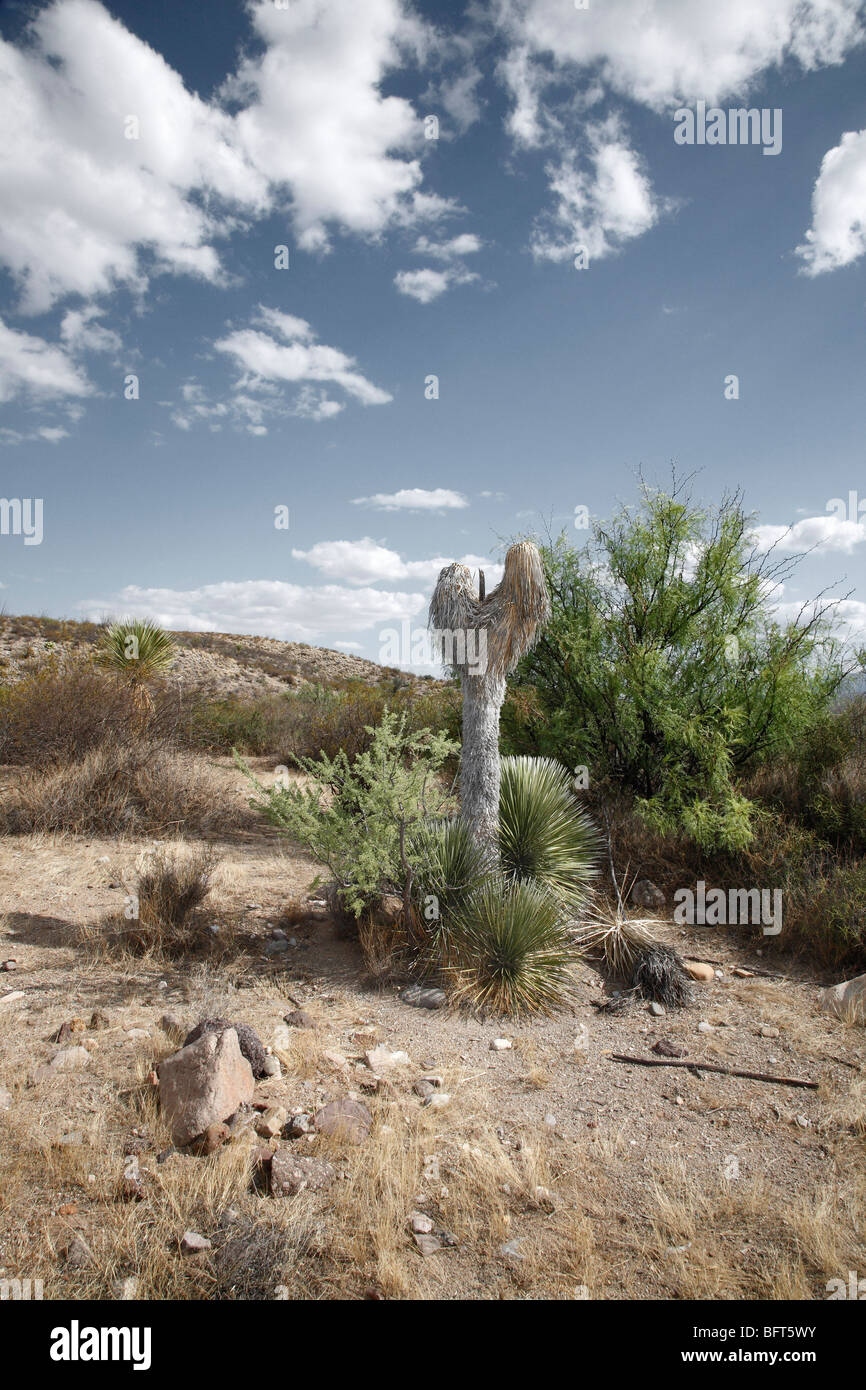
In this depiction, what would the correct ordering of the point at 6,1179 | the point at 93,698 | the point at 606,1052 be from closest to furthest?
the point at 6,1179
the point at 606,1052
the point at 93,698

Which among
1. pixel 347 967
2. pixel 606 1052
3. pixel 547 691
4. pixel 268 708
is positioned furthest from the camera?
pixel 268 708

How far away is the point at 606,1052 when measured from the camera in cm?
516

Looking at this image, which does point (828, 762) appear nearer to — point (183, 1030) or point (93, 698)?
point (183, 1030)

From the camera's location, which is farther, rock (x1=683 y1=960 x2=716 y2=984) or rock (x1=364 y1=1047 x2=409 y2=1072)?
rock (x1=683 y1=960 x2=716 y2=984)

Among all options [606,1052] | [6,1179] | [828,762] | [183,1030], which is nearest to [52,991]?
[183,1030]

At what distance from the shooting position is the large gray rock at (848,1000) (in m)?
5.58

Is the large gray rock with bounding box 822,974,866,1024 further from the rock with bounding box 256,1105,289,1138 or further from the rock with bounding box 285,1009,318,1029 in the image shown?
the rock with bounding box 256,1105,289,1138

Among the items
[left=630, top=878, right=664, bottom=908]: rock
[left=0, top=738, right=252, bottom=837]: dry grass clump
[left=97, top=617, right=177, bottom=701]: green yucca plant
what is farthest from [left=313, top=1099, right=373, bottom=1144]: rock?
[left=97, top=617, right=177, bottom=701]: green yucca plant

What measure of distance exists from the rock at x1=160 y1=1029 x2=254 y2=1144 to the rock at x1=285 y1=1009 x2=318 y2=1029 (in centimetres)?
96

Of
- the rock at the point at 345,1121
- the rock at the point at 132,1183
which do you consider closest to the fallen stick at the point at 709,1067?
the rock at the point at 345,1121

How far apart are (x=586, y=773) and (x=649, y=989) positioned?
2.76 meters

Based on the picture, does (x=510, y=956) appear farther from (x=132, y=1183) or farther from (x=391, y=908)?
(x=132, y=1183)

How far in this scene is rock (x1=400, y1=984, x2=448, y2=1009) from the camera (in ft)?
18.5

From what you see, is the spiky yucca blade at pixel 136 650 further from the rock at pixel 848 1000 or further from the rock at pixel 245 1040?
the rock at pixel 848 1000
